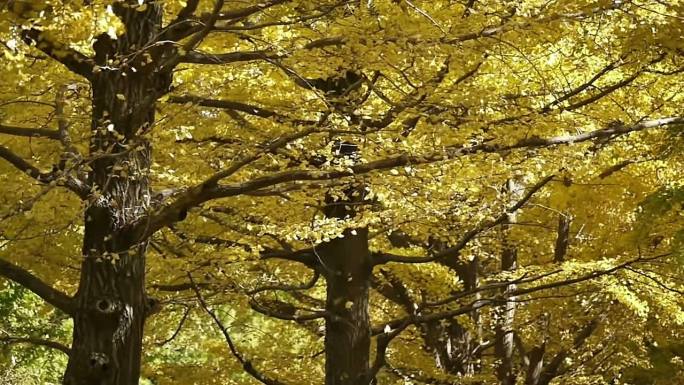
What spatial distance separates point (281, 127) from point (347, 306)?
2101 millimetres

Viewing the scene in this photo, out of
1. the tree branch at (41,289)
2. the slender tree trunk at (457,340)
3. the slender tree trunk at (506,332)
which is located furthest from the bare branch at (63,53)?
the slender tree trunk at (457,340)

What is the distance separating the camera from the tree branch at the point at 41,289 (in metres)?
5.84

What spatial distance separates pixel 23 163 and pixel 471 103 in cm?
315

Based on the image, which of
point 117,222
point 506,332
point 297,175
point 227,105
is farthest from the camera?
point 506,332

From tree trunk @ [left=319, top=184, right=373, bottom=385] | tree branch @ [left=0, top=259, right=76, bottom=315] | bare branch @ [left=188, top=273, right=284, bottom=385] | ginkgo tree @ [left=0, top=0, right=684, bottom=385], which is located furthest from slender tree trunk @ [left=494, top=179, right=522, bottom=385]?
tree branch @ [left=0, top=259, right=76, bottom=315]

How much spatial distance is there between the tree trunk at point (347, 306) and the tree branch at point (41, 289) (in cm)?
361

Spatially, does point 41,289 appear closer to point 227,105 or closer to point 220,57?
point 220,57

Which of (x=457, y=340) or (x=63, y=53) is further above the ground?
(x=457, y=340)

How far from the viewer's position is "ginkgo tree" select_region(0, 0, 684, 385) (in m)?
5.59

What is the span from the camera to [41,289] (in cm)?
585

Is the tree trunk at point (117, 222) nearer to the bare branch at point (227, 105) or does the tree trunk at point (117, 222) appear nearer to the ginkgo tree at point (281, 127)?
the ginkgo tree at point (281, 127)

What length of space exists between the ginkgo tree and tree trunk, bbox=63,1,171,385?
1cm

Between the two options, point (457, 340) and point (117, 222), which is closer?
point (117, 222)

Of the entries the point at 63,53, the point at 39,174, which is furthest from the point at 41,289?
the point at 63,53
